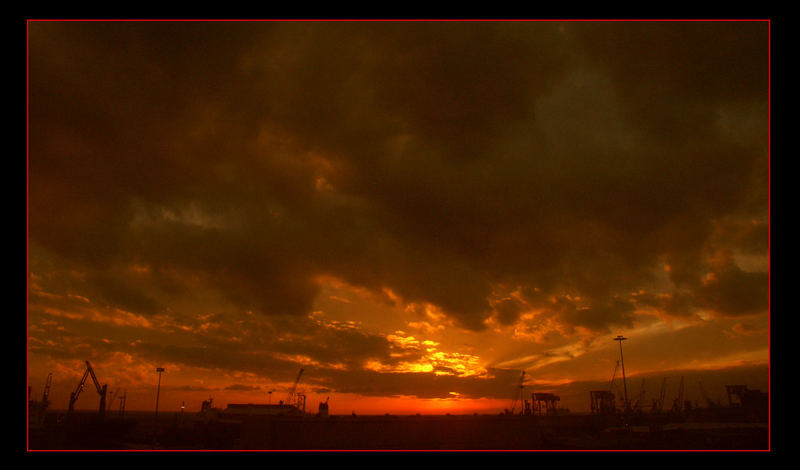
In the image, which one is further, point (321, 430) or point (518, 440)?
point (518, 440)

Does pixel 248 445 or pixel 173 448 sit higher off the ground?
pixel 248 445

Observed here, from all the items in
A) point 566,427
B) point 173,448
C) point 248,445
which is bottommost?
point 566,427

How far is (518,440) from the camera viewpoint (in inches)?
3145

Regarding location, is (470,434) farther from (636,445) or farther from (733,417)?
(733,417)

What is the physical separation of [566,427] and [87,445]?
3986 inches

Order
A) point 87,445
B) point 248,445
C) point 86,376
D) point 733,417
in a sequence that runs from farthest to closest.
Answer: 1. point 86,376
2. point 733,417
3. point 87,445
4. point 248,445

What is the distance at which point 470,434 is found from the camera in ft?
260
